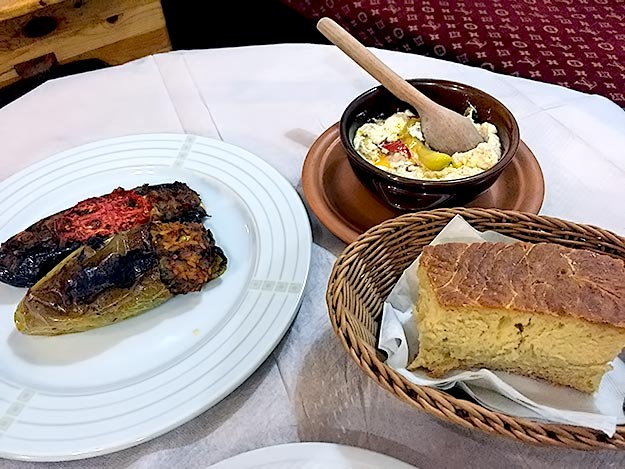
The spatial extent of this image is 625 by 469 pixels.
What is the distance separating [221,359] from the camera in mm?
829

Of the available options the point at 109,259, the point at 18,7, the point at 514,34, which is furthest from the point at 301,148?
the point at 18,7

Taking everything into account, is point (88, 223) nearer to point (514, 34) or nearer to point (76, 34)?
point (514, 34)

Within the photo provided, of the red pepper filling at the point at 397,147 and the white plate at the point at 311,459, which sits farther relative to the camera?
the red pepper filling at the point at 397,147

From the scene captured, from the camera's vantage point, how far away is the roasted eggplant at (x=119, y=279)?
34.3 inches

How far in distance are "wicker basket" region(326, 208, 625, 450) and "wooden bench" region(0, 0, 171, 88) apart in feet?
5.23

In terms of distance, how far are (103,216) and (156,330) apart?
0.22 meters

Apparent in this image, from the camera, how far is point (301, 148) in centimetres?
124

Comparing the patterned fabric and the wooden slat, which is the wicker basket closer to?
the patterned fabric

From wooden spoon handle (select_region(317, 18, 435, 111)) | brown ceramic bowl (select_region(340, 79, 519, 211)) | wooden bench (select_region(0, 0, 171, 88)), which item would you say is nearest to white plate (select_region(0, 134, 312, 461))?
brown ceramic bowl (select_region(340, 79, 519, 211))

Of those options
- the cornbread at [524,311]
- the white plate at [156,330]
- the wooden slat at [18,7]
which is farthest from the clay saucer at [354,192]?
the wooden slat at [18,7]

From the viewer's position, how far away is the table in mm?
776

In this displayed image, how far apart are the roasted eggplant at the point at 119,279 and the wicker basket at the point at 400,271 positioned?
0.78 ft

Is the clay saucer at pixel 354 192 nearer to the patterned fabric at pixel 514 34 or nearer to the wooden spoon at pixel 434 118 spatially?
the wooden spoon at pixel 434 118

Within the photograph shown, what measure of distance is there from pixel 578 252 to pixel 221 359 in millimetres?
469
